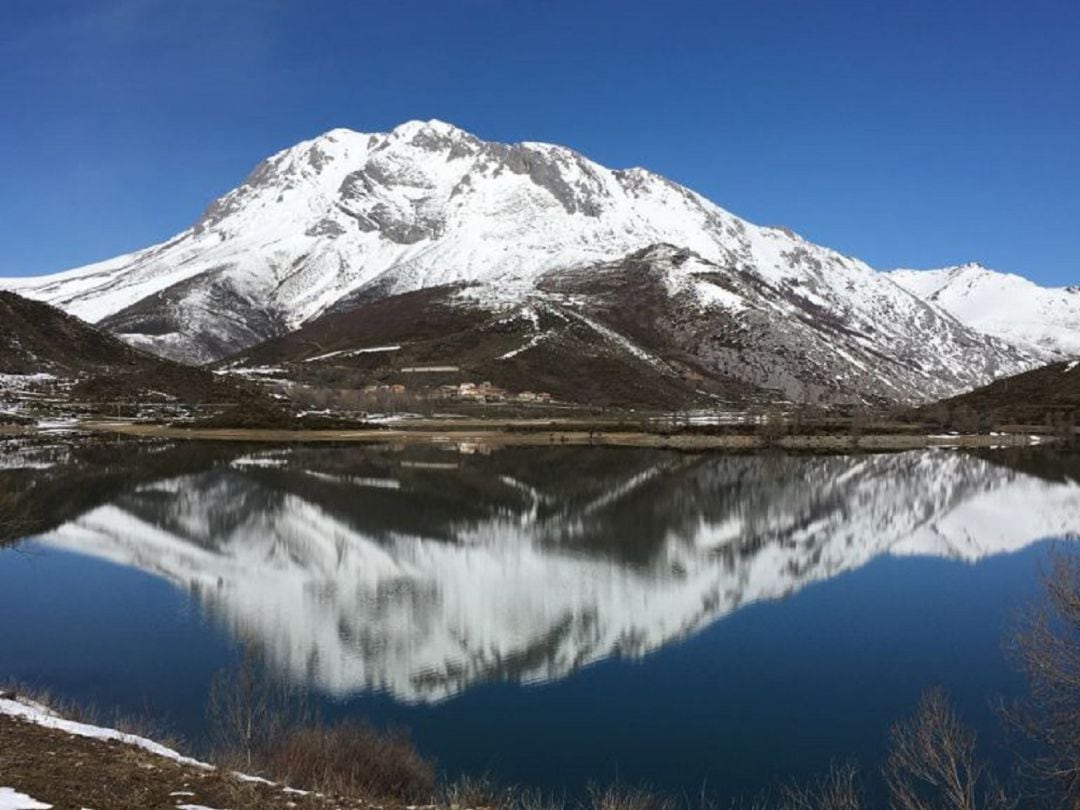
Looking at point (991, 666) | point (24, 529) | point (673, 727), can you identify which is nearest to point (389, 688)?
point (673, 727)

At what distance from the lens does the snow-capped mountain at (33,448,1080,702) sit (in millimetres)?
35156

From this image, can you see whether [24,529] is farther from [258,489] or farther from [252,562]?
[258,489]

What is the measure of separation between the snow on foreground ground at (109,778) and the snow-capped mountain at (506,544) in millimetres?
12560

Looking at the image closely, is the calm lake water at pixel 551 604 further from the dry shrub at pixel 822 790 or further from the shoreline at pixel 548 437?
the shoreline at pixel 548 437

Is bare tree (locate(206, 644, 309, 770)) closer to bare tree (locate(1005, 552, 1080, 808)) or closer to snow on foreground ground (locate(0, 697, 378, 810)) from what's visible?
snow on foreground ground (locate(0, 697, 378, 810))

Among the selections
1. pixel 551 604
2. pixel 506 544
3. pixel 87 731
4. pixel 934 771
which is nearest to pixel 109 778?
pixel 87 731

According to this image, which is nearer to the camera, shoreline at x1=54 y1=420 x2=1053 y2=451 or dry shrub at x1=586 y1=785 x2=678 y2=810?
dry shrub at x1=586 y1=785 x2=678 y2=810

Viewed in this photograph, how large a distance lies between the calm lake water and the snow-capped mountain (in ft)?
0.83

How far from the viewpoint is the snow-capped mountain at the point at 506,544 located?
35156mm

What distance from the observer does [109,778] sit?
1412cm

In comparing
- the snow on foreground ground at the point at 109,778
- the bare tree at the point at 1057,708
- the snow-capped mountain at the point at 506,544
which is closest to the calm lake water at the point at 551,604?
the snow-capped mountain at the point at 506,544

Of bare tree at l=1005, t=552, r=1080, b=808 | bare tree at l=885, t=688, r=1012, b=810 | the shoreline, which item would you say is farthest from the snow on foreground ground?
the shoreline

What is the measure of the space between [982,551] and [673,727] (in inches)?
1586

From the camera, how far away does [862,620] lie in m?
39.7
